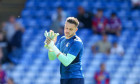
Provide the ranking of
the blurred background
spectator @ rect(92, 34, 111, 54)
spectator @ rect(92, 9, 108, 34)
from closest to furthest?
the blurred background
spectator @ rect(92, 34, 111, 54)
spectator @ rect(92, 9, 108, 34)

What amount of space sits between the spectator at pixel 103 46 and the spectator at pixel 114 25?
2.31 feet

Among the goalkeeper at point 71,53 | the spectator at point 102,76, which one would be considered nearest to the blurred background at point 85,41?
the spectator at point 102,76

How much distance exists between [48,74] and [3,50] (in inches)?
69.0

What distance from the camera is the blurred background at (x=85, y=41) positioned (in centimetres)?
1290

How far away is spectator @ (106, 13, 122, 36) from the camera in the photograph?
1380cm

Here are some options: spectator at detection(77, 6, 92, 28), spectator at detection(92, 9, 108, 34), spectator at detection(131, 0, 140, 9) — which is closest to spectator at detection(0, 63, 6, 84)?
spectator at detection(77, 6, 92, 28)

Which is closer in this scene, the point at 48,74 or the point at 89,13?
the point at 48,74

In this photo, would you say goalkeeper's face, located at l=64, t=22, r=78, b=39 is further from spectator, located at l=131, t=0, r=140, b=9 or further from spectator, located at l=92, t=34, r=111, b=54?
spectator, located at l=131, t=0, r=140, b=9

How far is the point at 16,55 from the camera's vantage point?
1363cm

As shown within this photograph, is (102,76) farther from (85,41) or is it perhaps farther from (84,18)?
(84,18)

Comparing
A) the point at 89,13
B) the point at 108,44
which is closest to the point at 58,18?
the point at 89,13

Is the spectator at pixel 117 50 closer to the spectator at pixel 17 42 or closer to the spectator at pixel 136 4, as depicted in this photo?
the spectator at pixel 136 4

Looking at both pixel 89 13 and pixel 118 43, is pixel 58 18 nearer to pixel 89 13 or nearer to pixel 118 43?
pixel 89 13

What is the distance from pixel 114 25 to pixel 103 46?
40.4 inches
